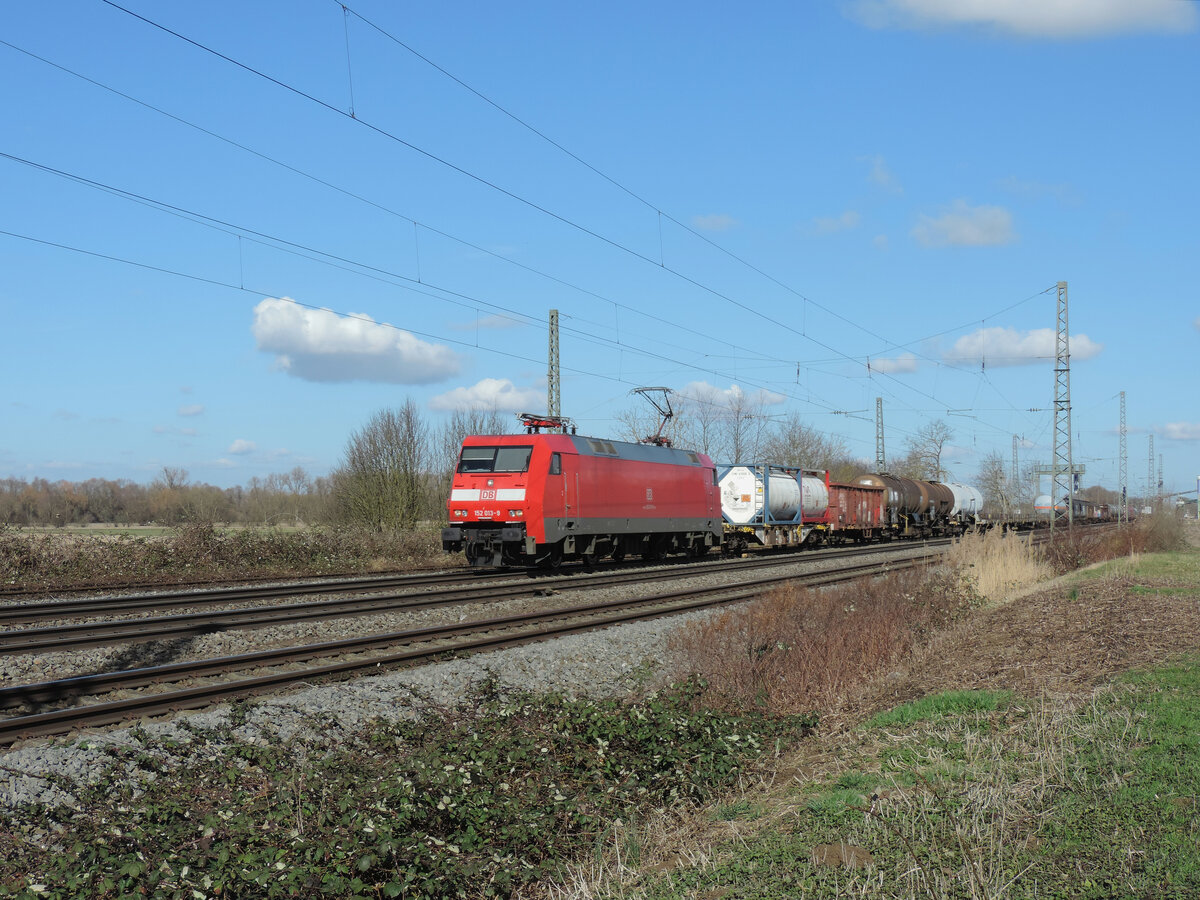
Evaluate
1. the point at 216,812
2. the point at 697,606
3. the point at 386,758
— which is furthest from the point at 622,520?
the point at 216,812

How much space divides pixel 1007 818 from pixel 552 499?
16.4m

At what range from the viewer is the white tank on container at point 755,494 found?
33562mm

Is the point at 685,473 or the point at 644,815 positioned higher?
the point at 685,473

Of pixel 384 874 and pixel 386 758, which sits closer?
pixel 384 874

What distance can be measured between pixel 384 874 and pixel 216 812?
1.24m

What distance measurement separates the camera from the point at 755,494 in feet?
110

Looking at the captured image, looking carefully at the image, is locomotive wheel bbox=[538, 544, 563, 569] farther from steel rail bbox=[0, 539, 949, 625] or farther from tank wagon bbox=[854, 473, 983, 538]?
tank wagon bbox=[854, 473, 983, 538]

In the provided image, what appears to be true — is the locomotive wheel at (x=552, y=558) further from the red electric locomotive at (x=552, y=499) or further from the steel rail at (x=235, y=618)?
the steel rail at (x=235, y=618)

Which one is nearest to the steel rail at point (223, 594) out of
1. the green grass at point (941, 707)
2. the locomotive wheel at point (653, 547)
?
the locomotive wheel at point (653, 547)

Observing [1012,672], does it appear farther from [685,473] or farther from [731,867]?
[685,473]

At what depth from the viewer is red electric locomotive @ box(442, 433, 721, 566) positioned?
2119cm

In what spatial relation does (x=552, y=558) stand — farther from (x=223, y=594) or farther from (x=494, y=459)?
(x=223, y=594)

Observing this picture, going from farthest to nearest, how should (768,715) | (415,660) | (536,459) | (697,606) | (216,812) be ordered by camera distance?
(536,459), (697,606), (415,660), (768,715), (216,812)

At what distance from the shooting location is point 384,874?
5.57 metres
